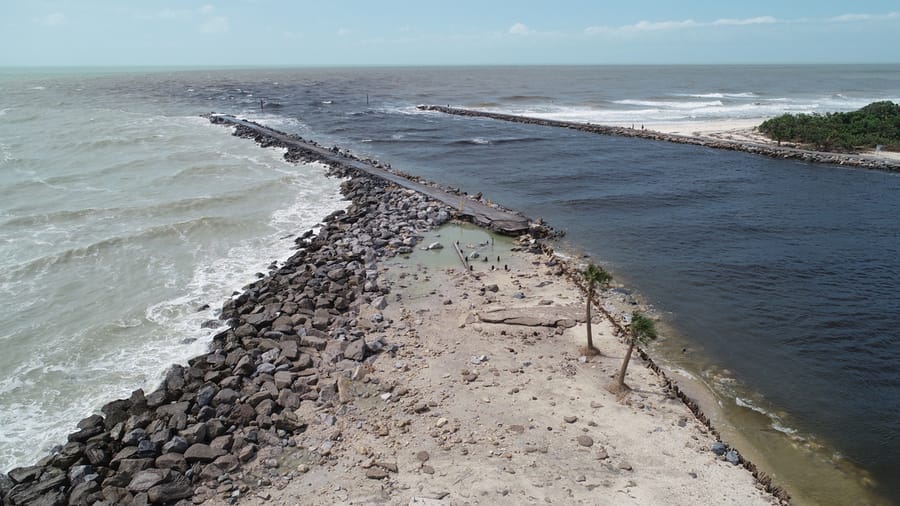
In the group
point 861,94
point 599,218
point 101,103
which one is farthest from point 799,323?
point 861,94

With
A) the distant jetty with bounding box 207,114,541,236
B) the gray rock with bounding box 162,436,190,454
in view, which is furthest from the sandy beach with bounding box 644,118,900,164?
the gray rock with bounding box 162,436,190,454

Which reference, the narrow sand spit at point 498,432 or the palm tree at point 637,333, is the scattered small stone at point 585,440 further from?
the palm tree at point 637,333

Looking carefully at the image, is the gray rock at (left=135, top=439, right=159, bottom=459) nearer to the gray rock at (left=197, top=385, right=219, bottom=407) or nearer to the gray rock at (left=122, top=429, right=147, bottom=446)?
the gray rock at (left=122, top=429, right=147, bottom=446)

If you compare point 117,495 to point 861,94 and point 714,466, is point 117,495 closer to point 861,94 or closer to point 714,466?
point 714,466

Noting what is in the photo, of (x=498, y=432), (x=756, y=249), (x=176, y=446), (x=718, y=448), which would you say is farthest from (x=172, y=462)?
(x=756, y=249)

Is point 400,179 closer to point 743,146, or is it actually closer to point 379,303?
point 379,303

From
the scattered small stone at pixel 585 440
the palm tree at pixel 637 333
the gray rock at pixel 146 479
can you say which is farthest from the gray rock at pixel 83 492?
the palm tree at pixel 637 333
